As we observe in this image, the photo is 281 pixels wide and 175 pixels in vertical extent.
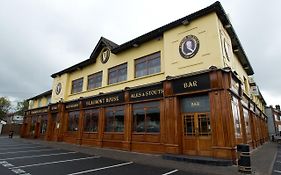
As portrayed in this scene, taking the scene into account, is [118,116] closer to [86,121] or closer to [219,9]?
[86,121]

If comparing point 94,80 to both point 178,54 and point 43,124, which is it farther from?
point 43,124

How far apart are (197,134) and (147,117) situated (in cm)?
356

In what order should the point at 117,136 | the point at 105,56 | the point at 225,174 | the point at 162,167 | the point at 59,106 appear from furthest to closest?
1. the point at 59,106
2. the point at 105,56
3. the point at 117,136
4. the point at 162,167
5. the point at 225,174

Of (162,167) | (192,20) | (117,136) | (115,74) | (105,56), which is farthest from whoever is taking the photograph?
(105,56)

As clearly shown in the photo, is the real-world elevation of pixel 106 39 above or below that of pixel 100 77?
above

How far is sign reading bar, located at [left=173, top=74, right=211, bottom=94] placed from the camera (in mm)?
10109

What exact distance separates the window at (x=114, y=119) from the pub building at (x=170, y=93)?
0.24 ft

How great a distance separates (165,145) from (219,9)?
8.10m

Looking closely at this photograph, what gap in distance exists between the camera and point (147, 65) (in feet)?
45.3

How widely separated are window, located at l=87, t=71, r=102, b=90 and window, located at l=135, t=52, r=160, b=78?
4.53 m

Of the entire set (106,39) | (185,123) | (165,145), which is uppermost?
(106,39)

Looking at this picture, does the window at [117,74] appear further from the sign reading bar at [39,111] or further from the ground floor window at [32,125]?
the ground floor window at [32,125]

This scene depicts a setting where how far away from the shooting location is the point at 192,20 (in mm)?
11570

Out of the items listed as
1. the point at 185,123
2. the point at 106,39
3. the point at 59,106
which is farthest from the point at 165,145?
the point at 59,106
